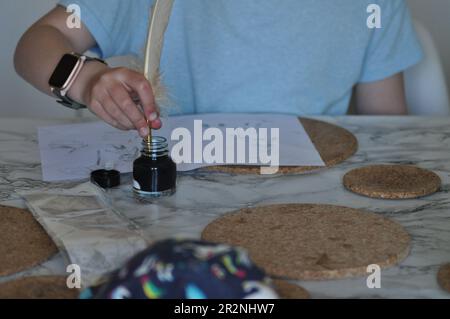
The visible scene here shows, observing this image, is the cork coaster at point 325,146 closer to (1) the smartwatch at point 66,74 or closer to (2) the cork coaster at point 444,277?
(1) the smartwatch at point 66,74

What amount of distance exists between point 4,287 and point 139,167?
1.04 feet

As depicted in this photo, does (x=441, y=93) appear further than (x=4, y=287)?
Yes

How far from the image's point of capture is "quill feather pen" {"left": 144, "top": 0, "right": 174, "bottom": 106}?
1132mm

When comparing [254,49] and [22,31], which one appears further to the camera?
[22,31]

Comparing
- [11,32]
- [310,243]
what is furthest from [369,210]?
[11,32]

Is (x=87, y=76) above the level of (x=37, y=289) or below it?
above

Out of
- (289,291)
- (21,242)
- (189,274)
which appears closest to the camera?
(189,274)

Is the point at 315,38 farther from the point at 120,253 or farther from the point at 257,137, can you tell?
the point at 120,253

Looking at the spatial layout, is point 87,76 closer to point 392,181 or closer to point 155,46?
point 155,46

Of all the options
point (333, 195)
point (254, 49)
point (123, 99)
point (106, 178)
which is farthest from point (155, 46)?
point (254, 49)

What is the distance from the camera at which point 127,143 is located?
4.33ft

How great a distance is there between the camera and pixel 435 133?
4.68ft

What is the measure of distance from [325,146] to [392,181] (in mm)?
194

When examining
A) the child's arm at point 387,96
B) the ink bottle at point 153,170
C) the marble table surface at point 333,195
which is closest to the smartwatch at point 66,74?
the marble table surface at point 333,195
